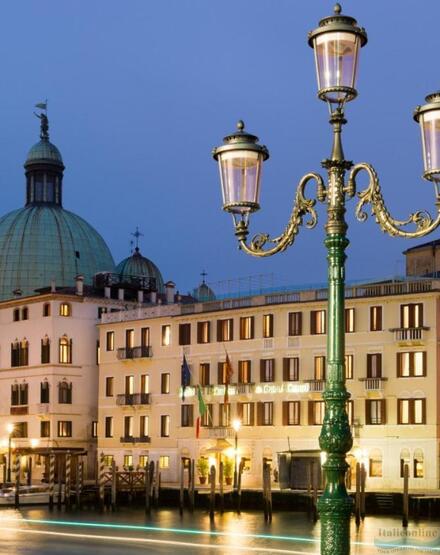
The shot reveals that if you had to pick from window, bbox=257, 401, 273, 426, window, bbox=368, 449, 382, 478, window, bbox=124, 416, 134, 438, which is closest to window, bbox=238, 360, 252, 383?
window, bbox=257, 401, 273, 426

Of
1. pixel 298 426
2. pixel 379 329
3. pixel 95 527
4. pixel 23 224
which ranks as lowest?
pixel 95 527

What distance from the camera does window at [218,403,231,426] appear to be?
66.2 m

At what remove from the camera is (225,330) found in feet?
221

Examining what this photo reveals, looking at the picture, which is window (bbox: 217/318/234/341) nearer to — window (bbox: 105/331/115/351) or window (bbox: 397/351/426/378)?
window (bbox: 105/331/115/351)

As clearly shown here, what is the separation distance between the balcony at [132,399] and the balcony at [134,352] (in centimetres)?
220

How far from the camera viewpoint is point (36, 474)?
7731cm

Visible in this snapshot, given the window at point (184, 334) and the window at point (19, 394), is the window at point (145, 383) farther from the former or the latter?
the window at point (19, 394)

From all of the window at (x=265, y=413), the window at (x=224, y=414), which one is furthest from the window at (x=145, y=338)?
the window at (x=265, y=413)

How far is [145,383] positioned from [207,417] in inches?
260

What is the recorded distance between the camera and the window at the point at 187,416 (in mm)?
68438

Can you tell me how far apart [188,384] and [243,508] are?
11.5 m

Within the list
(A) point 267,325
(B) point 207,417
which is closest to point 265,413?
(B) point 207,417

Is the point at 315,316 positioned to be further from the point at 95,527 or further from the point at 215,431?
the point at 95,527

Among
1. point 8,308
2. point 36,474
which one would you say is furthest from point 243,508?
point 8,308
